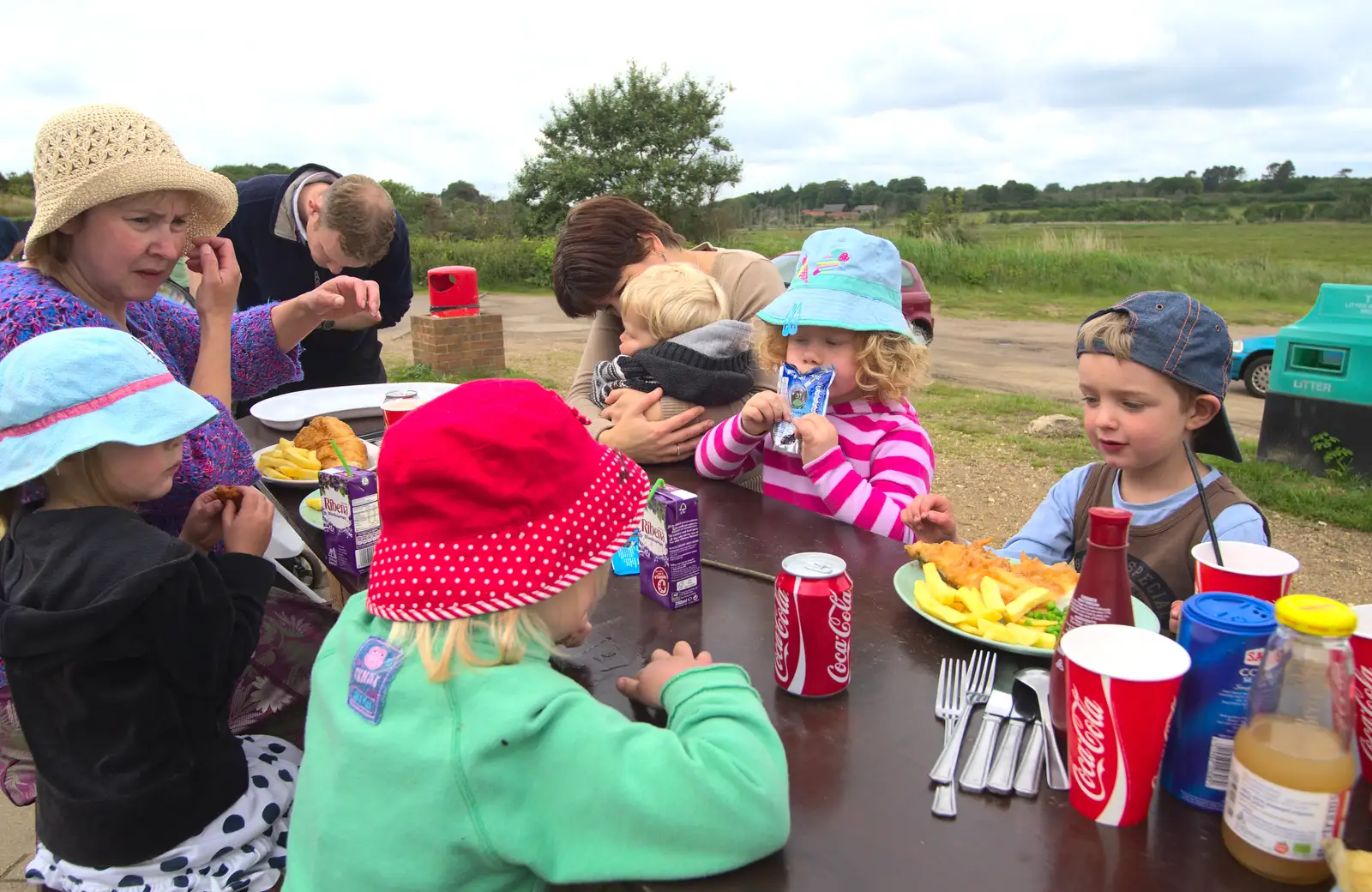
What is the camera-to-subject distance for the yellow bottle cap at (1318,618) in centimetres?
101

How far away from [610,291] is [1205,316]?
6.69 feet

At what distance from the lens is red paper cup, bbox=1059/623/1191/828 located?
115 centimetres

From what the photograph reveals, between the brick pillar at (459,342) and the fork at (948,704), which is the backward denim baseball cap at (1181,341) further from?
the brick pillar at (459,342)

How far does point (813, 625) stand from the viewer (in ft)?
4.97

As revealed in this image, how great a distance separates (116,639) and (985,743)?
59.6 inches

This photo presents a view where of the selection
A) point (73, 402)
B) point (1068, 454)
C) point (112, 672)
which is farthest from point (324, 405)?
point (1068, 454)

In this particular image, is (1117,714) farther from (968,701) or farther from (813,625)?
(813,625)

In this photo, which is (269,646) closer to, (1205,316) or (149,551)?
(149,551)

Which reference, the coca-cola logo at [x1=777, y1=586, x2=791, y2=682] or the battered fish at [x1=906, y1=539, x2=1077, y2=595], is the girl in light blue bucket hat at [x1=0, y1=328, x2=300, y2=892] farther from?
the battered fish at [x1=906, y1=539, x2=1077, y2=595]

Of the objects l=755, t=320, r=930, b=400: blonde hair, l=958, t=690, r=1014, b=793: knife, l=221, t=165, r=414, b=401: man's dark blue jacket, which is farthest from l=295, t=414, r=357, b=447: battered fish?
l=958, t=690, r=1014, b=793: knife

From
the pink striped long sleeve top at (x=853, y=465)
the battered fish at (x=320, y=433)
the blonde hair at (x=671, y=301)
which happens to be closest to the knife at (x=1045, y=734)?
A: the pink striped long sleeve top at (x=853, y=465)

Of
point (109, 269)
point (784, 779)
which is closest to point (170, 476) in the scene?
point (109, 269)

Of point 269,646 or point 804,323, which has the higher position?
point 804,323

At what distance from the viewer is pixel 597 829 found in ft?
3.76
